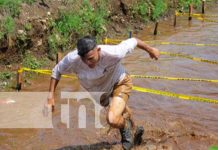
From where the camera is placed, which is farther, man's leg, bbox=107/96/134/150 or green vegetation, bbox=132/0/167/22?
green vegetation, bbox=132/0/167/22

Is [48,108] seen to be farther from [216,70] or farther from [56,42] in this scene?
[216,70]

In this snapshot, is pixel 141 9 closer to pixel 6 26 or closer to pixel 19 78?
pixel 6 26

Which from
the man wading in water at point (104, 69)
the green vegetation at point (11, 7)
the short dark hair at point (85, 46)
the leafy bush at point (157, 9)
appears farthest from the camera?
the leafy bush at point (157, 9)

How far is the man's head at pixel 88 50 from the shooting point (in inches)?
174

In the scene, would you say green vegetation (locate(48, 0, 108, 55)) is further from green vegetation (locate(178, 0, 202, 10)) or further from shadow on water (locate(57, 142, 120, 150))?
green vegetation (locate(178, 0, 202, 10))

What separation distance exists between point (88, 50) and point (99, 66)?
1.18 ft

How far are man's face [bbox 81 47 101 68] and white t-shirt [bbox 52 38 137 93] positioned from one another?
83mm


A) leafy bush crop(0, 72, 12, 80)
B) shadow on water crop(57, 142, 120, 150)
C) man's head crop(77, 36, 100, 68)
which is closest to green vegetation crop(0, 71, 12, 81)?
leafy bush crop(0, 72, 12, 80)

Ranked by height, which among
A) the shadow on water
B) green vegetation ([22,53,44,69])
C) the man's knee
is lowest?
the shadow on water

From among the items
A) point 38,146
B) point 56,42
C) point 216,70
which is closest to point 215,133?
point 38,146

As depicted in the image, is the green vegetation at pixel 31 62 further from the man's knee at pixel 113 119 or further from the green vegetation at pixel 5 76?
the man's knee at pixel 113 119

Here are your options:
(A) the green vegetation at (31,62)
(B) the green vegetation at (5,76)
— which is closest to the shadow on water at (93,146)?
(B) the green vegetation at (5,76)

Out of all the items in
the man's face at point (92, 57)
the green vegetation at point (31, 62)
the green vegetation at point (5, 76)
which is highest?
the man's face at point (92, 57)

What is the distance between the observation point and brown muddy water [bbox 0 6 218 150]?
592 cm
